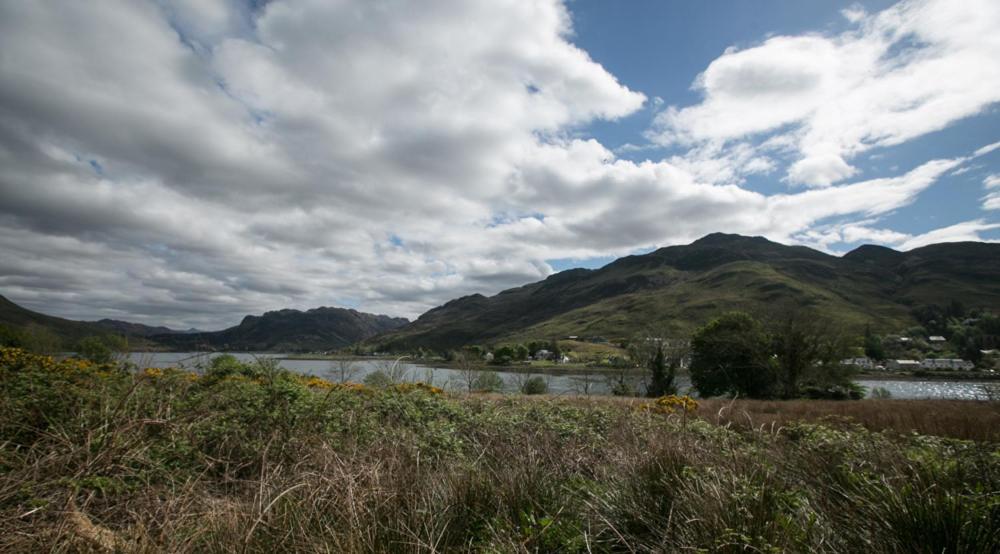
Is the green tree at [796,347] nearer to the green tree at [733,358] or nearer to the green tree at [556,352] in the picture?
the green tree at [733,358]

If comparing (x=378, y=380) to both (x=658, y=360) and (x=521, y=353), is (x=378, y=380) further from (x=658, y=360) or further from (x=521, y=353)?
(x=521, y=353)

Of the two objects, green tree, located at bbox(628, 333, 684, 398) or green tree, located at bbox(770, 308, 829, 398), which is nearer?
green tree, located at bbox(770, 308, 829, 398)

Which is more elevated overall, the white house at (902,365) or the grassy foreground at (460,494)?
the grassy foreground at (460,494)

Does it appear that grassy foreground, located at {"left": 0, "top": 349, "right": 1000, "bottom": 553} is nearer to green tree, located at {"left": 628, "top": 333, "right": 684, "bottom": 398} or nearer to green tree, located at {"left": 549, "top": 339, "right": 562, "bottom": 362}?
green tree, located at {"left": 628, "top": 333, "right": 684, "bottom": 398}

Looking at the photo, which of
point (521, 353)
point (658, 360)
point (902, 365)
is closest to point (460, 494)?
point (658, 360)

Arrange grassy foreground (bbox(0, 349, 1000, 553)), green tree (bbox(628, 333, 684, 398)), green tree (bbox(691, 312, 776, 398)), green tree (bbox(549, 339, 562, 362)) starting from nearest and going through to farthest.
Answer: grassy foreground (bbox(0, 349, 1000, 553)) < green tree (bbox(628, 333, 684, 398)) < green tree (bbox(691, 312, 776, 398)) < green tree (bbox(549, 339, 562, 362))

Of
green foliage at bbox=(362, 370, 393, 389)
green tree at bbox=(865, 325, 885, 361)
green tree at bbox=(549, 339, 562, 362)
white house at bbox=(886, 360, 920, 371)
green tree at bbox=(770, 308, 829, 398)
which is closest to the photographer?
green foliage at bbox=(362, 370, 393, 389)

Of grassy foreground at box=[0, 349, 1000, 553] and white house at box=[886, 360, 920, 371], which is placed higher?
grassy foreground at box=[0, 349, 1000, 553]

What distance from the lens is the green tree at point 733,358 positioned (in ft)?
118

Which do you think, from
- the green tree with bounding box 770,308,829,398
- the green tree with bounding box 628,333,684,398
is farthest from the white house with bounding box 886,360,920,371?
the green tree with bounding box 628,333,684,398

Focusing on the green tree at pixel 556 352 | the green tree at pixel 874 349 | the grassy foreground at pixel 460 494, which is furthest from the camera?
the green tree at pixel 556 352

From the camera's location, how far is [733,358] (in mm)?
38219

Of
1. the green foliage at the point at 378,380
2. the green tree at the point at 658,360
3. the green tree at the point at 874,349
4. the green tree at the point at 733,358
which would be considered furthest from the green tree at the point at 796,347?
the green tree at the point at 874,349

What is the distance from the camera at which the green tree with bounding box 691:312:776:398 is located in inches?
1416
